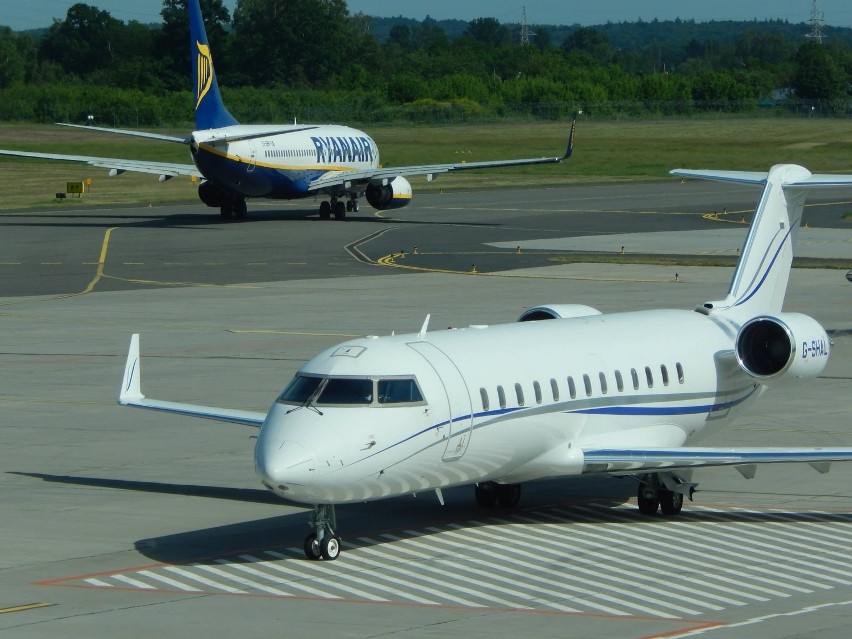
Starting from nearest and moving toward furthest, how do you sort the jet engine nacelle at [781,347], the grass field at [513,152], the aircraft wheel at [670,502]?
the aircraft wheel at [670,502], the jet engine nacelle at [781,347], the grass field at [513,152]

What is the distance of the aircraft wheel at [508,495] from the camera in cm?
2283

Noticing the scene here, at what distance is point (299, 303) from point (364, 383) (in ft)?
97.9

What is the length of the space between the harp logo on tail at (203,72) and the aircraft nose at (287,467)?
182ft

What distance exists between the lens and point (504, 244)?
6750 cm

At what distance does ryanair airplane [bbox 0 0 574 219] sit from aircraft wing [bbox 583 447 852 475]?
51311mm

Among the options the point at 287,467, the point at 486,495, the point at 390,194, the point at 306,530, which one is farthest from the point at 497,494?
the point at 390,194

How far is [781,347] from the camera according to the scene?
76.4 ft

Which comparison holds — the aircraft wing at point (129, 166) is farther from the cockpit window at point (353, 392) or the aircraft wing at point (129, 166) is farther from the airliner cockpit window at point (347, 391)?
the airliner cockpit window at point (347, 391)

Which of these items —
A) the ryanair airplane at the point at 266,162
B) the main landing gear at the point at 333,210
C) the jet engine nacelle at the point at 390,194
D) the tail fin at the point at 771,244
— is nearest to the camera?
the tail fin at the point at 771,244

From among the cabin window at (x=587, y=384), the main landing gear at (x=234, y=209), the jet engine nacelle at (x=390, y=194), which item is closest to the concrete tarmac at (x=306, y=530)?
the cabin window at (x=587, y=384)

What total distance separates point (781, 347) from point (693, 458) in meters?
3.00

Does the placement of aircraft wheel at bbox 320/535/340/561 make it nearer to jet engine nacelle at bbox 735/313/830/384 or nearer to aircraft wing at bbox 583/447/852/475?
aircraft wing at bbox 583/447/852/475

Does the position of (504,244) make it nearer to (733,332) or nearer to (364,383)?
(733,332)

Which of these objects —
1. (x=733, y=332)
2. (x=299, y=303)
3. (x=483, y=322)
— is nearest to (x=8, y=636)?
(x=733, y=332)
